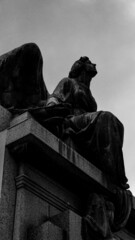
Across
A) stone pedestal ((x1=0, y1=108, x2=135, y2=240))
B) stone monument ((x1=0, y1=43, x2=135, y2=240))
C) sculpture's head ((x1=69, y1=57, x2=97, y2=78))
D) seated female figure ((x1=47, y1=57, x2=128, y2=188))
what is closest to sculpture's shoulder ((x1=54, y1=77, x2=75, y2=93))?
stone monument ((x1=0, y1=43, x2=135, y2=240))

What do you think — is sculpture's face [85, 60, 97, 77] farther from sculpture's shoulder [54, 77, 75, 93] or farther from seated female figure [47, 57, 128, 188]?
seated female figure [47, 57, 128, 188]

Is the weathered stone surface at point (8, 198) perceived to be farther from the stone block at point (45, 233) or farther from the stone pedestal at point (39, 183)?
the stone block at point (45, 233)

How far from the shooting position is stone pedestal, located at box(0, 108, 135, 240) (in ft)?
20.9

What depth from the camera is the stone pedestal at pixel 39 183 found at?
637 centimetres

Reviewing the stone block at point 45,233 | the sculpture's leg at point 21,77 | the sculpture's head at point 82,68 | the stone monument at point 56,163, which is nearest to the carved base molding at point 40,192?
the stone monument at point 56,163

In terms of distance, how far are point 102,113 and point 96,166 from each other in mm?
921

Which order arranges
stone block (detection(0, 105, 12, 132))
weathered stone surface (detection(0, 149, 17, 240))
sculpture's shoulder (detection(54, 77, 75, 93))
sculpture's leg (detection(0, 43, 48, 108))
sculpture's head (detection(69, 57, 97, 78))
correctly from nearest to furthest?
weathered stone surface (detection(0, 149, 17, 240))
stone block (detection(0, 105, 12, 132))
sculpture's leg (detection(0, 43, 48, 108))
sculpture's shoulder (detection(54, 77, 75, 93))
sculpture's head (detection(69, 57, 97, 78))

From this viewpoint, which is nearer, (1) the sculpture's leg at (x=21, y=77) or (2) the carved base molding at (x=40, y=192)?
(2) the carved base molding at (x=40, y=192)

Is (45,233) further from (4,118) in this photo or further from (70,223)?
(4,118)

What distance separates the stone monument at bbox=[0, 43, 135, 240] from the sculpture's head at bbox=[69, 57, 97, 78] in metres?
0.45

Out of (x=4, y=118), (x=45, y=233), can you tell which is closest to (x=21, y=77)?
(x=4, y=118)

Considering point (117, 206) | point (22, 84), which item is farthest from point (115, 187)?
point (22, 84)

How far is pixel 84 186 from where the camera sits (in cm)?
768

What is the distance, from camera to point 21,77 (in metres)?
9.08
